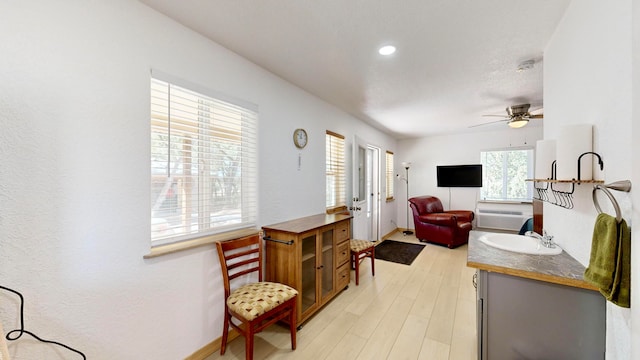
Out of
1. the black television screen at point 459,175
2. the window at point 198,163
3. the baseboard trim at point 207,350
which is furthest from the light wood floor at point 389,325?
the black television screen at point 459,175

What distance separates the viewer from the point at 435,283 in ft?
10.3

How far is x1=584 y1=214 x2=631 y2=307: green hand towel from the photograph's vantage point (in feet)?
2.99

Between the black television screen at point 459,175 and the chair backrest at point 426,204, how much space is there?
481 millimetres

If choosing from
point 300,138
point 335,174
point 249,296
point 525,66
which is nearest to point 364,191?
point 335,174

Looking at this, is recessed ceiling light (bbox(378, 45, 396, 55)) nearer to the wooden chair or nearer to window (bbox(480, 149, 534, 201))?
the wooden chair

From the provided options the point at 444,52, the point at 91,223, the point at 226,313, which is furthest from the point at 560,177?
the point at 91,223

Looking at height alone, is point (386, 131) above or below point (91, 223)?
above

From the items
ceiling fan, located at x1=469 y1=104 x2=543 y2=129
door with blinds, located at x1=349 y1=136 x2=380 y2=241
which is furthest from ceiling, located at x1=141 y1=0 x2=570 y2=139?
door with blinds, located at x1=349 y1=136 x2=380 y2=241

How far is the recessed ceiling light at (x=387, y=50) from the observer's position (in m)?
1.99

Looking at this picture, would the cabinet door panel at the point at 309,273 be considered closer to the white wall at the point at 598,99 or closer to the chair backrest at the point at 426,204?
the white wall at the point at 598,99

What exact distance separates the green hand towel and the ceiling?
138cm

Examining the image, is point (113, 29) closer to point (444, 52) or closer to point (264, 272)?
point (264, 272)

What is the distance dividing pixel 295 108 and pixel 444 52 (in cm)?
154

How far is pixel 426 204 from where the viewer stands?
17.5ft
